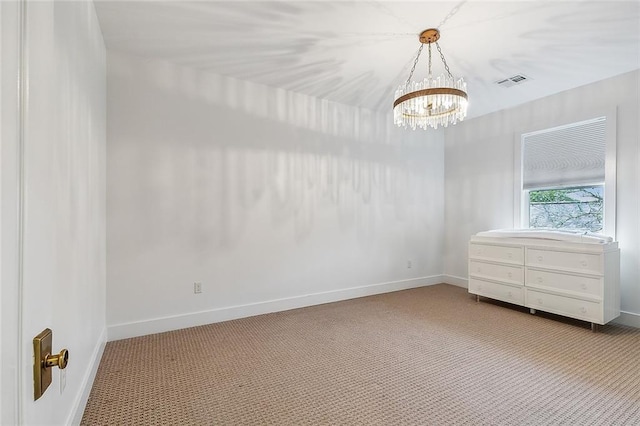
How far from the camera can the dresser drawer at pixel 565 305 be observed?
10.4 ft

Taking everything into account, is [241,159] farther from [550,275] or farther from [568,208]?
[568,208]

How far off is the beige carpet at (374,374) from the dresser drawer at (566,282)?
1.29 feet

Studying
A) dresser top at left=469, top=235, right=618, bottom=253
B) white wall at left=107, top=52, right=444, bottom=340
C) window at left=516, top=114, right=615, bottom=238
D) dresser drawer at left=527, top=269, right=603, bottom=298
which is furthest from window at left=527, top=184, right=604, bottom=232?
white wall at left=107, top=52, right=444, bottom=340

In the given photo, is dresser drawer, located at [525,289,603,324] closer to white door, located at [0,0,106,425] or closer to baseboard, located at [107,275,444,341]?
baseboard, located at [107,275,444,341]

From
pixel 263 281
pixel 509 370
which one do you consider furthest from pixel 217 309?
pixel 509 370

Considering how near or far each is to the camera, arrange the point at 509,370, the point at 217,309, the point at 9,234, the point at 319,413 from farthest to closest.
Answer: the point at 217,309, the point at 509,370, the point at 319,413, the point at 9,234

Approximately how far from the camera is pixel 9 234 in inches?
21.4

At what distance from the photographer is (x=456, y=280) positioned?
16.9 ft

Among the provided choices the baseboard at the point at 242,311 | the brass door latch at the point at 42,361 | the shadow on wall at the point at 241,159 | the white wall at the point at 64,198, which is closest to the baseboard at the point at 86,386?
the white wall at the point at 64,198

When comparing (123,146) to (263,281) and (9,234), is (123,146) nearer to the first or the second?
(263,281)

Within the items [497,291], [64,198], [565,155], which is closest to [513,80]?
[565,155]

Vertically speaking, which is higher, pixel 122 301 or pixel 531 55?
pixel 531 55

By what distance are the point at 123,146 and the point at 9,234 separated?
2880 mm

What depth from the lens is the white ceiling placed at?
240 cm
